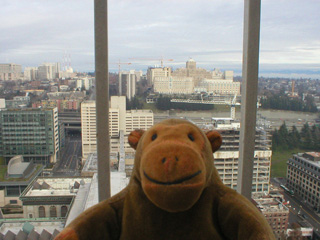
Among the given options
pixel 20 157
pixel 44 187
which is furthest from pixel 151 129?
pixel 20 157

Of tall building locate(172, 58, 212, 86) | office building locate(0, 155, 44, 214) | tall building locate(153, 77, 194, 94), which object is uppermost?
tall building locate(172, 58, 212, 86)

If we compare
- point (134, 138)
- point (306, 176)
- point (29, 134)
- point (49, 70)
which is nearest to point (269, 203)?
point (306, 176)

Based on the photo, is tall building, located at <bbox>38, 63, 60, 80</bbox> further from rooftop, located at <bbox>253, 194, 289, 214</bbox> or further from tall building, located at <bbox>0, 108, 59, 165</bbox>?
rooftop, located at <bbox>253, 194, 289, 214</bbox>

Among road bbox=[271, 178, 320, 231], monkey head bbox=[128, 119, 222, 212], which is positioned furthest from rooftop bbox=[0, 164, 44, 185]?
monkey head bbox=[128, 119, 222, 212]

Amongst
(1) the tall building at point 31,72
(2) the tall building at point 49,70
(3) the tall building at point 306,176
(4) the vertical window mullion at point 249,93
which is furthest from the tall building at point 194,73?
(2) the tall building at point 49,70

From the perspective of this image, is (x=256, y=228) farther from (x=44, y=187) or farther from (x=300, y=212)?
(x=44, y=187)

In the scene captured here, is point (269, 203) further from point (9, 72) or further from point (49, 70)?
point (49, 70)

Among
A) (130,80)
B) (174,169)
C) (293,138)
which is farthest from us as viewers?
(130,80)
